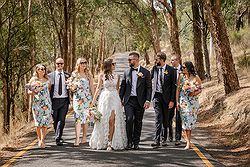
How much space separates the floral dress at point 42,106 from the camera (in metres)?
10.4

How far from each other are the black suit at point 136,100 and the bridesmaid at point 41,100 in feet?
5.92

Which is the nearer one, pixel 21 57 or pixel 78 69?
pixel 78 69

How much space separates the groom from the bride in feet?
0.59

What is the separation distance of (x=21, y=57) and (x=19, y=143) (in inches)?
732

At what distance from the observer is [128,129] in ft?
33.0

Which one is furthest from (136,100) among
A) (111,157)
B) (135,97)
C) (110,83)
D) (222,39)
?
(222,39)

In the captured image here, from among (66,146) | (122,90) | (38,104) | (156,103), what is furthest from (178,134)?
(38,104)

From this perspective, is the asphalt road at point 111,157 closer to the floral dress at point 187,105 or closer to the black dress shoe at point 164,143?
the black dress shoe at point 164,143

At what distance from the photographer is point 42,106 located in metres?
10.5

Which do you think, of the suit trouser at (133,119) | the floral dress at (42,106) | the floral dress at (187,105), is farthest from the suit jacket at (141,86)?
the floral dress at (42,106)

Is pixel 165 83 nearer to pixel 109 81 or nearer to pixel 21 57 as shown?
pixel 109 81

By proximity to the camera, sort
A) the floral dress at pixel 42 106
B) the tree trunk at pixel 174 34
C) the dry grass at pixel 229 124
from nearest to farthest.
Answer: the dry grass at pixel 229 124 < the floral dress at pixel 42 106 < the tree trunk at pixel 174 34

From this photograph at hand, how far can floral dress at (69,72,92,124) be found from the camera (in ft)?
34.9

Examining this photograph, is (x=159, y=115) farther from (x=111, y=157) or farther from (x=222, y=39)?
(x=222, y=39)
